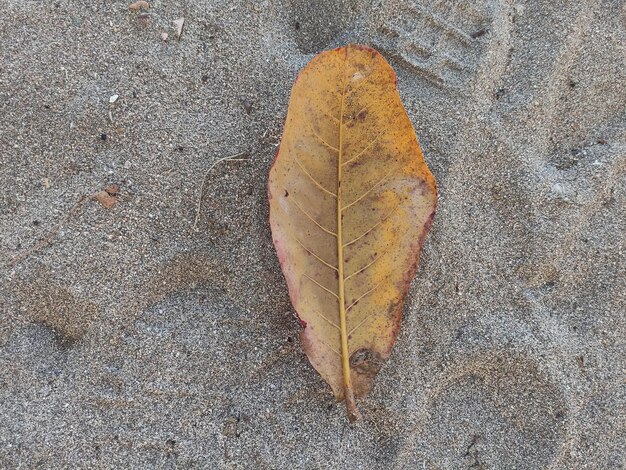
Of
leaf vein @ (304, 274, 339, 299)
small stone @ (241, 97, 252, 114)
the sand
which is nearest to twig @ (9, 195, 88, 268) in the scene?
the sand

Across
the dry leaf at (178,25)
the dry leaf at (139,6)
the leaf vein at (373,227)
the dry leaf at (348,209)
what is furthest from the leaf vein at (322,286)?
the dry leaf at (139,6)

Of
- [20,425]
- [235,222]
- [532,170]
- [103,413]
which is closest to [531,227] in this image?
[532,170]

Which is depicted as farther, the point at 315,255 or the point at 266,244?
the point at 266,244

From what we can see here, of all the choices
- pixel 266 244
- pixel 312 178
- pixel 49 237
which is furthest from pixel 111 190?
pixel 312 178

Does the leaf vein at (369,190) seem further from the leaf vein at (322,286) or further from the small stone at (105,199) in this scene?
the small stone at (105,199)

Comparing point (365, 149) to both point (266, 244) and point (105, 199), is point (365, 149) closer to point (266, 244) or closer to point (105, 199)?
point (266, 244)
